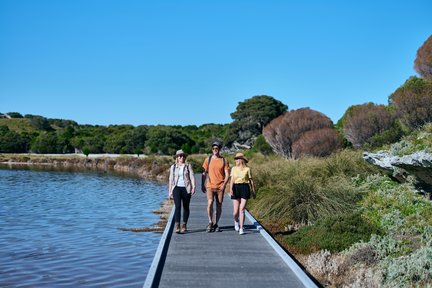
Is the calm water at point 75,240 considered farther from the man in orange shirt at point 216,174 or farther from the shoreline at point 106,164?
the shoreline at point 106,164

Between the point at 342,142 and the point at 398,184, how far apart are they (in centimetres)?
1754

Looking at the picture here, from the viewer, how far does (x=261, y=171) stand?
803 inches

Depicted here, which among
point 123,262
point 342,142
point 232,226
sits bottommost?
point 123,262

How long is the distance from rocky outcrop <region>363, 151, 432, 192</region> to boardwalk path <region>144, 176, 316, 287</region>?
13.0 ft

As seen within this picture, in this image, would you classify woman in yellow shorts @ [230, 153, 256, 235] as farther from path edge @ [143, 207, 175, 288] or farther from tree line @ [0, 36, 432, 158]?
tree line @ [0, 36, 432, 158]

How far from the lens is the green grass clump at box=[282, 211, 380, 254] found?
11211mm

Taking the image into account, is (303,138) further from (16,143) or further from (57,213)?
(16,143)

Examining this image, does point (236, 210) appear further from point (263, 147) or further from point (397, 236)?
point (263, 147)

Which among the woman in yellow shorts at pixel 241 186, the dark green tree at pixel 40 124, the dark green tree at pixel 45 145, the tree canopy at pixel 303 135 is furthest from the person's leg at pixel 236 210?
the dark green tree at pixel 40 124

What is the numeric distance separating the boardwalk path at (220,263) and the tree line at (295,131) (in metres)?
16.2

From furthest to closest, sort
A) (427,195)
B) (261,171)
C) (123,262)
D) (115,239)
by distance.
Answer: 1. (261,171)
2. (115,239)
3. (427,195)
4. (123,262)

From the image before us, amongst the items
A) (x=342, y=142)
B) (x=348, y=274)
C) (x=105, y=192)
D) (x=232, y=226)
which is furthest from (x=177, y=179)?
(x=342, y=142)

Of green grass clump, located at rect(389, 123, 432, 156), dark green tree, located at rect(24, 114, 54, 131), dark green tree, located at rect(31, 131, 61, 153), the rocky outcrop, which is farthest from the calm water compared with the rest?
dark green tree, located at rect(24, 114, 54, 131)

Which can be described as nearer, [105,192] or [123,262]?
[123,262]
